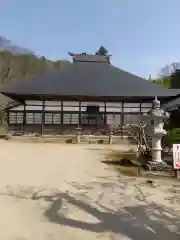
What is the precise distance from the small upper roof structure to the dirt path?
12.9 m

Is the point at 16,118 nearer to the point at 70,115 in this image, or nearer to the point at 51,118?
the point at 51,118

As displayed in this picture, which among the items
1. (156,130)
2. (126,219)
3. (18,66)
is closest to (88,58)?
(156,130)

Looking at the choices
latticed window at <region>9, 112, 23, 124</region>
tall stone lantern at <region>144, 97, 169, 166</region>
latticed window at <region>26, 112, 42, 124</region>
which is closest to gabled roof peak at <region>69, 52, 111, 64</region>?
latticed window at <region>26, 112, 42, 124</region>

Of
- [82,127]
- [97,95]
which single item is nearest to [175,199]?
[97,95]

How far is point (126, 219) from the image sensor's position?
14.7 feet

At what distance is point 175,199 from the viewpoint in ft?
18.5

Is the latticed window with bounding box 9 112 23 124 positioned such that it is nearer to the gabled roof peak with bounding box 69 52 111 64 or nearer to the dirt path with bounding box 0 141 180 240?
the gabled roof peak with bounding box 69 52 111 64

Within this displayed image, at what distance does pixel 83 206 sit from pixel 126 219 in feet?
2.73

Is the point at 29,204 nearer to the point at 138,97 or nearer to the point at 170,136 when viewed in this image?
the point at 170,136

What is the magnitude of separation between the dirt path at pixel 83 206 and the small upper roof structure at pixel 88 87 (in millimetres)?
12857

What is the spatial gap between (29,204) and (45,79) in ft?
60.6

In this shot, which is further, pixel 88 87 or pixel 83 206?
pixel 88 87

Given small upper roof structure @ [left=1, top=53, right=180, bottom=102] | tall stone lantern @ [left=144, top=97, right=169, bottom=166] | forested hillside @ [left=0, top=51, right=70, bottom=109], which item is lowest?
tall stone lantern @ [left=144, top=97, right=169, bottom=166]

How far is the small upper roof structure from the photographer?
20766 millimetres
